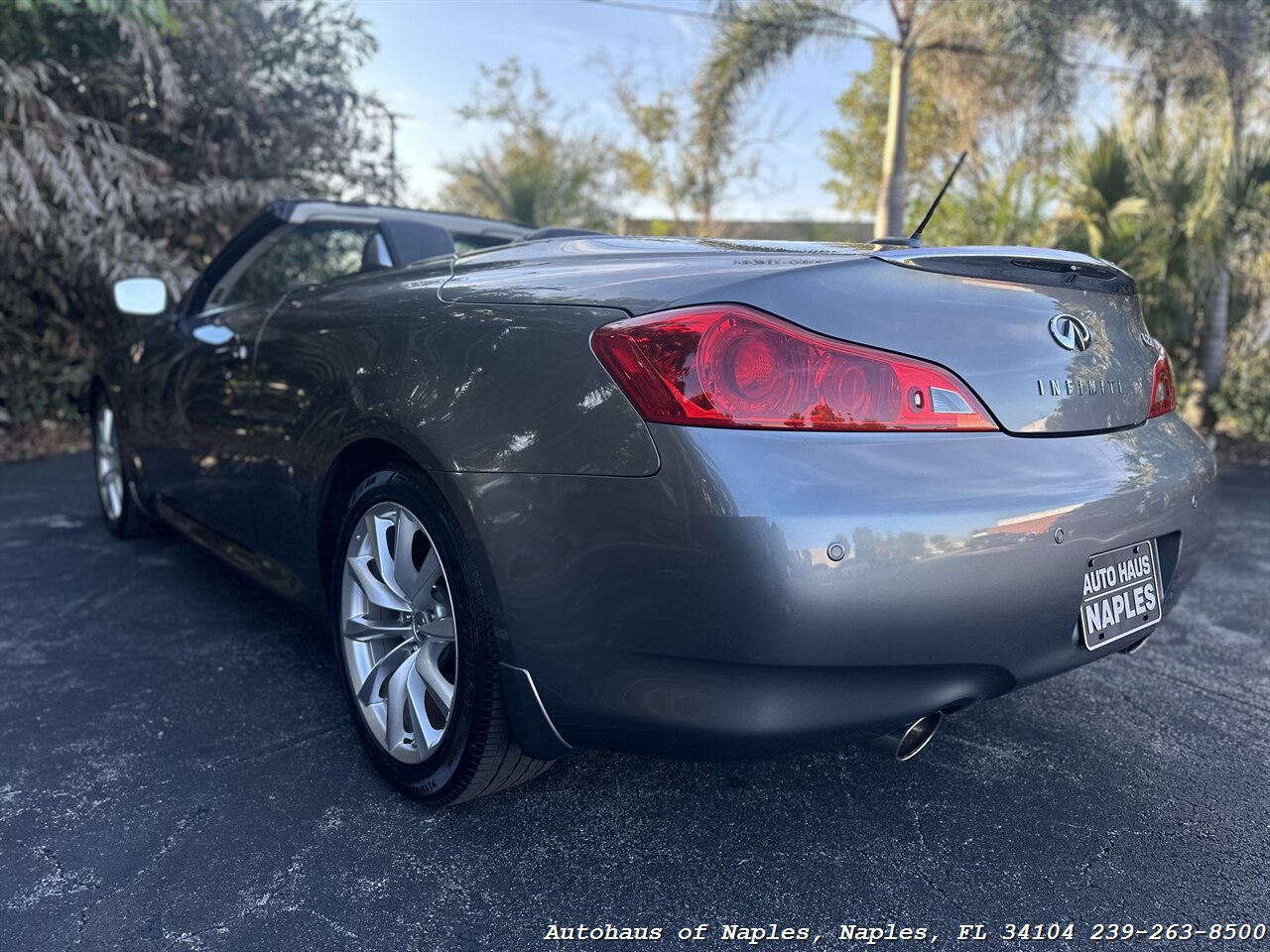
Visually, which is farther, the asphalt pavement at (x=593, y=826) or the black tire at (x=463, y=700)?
the black tire at (x=463, y=700)

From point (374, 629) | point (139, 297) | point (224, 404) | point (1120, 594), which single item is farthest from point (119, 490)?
point (1120, 594)

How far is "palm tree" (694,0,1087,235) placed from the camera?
9.41 meters

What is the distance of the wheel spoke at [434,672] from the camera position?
77.4 inches

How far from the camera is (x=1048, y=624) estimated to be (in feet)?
5.55

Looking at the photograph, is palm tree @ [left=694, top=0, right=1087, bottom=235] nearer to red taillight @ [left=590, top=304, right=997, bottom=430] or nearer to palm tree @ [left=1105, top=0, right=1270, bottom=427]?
palm tree @ [left=1105, top=0, right=1270, bottom=427]

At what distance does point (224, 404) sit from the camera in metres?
2.92

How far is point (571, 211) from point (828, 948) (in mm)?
17043

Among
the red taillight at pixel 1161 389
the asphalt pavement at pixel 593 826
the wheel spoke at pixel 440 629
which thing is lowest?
the asphalt pavement at pixel 593 826

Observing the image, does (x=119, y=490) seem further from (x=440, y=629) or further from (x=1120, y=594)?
(x=1120, y=594)

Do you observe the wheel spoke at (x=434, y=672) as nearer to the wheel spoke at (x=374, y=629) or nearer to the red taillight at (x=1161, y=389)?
the wheel spoke at (x=374, y=629)

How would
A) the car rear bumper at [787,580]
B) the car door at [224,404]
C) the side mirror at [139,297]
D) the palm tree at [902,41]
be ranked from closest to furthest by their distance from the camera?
the car rear bumper at [787,580] < the car door at [224,404] < the side mirror at [139,297] < the palm tree at [902,41]

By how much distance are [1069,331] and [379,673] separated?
1.67m

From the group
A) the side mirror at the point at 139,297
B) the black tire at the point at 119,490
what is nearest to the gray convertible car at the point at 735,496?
the side mirror at the point at 139,297

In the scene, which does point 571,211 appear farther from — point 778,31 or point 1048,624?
point 1048,624
